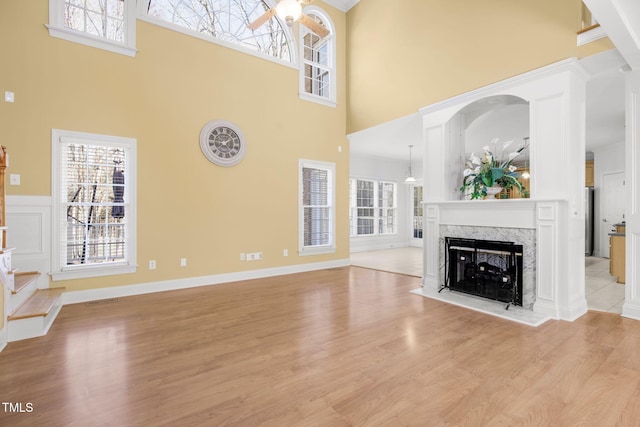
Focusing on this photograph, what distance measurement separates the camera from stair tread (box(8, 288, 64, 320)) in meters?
2.80

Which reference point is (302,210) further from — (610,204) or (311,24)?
(610,204)

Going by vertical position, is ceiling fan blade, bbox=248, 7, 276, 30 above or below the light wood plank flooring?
above

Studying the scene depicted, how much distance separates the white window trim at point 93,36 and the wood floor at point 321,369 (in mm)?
3430

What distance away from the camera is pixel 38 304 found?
10.3 ft

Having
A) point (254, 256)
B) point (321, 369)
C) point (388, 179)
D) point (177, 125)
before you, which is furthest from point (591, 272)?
point (177, 125)

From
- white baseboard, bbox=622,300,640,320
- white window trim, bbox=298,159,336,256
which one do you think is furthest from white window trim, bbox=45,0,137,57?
white baseboard, bbox=622,300,640,320

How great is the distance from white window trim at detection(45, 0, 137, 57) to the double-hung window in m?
6.21

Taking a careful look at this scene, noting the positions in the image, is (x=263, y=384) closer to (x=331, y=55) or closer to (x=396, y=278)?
(x=396, y=278)

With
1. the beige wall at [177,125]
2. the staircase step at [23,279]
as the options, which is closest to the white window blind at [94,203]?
the beige wall at [177,125]

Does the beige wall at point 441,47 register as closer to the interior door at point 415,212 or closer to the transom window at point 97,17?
the transom window at point 97,17

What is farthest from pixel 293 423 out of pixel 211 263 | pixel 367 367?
pixel 211 263

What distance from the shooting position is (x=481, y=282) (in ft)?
12.7

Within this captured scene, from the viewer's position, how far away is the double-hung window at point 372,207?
29.9 ft

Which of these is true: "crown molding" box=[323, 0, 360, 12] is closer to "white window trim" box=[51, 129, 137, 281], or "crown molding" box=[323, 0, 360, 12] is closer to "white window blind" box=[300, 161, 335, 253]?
"white window blind" box=[300, 161, 335, 253]
